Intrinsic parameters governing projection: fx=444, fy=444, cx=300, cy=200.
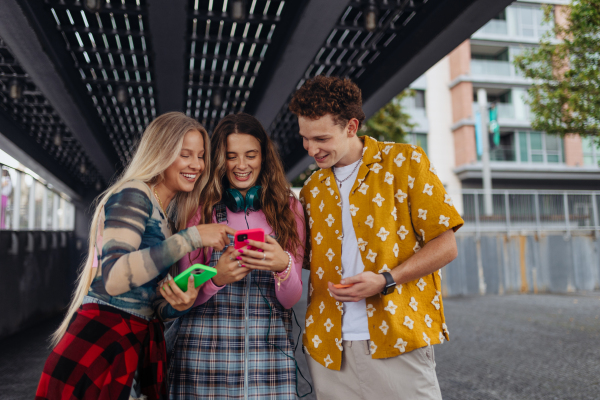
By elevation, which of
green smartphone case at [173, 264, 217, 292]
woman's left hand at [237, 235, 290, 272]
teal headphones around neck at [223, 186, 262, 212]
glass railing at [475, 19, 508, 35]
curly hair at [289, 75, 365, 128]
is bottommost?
green smartphone case at [173, 264, 217, 292]

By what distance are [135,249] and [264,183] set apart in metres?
0.82

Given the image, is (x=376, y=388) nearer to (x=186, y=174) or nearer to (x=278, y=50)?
(x=186, y=174)

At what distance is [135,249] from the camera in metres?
1.79

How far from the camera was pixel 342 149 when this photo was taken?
7.19 feet

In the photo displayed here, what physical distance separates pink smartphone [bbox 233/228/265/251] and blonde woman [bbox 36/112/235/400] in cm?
7

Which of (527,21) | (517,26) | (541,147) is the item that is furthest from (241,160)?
(527,21)

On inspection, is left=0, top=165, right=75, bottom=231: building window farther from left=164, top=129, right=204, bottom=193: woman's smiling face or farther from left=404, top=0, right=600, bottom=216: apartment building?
left=404, top=0, right=600, bottom=216: apartment building

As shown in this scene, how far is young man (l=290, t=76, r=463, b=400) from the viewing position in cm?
191

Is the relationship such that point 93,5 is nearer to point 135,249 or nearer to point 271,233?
point 271,233

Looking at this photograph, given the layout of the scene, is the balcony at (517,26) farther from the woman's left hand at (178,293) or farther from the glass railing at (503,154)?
the woman's left hand at (178,293)

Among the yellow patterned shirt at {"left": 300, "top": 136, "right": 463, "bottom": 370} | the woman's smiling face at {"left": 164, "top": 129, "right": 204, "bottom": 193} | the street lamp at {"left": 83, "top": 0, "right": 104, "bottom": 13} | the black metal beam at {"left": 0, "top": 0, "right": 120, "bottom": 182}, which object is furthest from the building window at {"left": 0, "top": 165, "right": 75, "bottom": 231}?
the yellow patterned shirt at {"left": 300, "top": 136, "right": 463, "bottom": 370}

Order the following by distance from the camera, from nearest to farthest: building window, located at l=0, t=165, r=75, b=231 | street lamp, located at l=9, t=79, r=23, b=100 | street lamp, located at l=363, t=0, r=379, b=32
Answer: street lamp, located at l=363, t=0, r=379, b=32, street lamp, located at l=9, t=79, r=23, b=100, building window, located at l=0, t=165, r=75, b=231

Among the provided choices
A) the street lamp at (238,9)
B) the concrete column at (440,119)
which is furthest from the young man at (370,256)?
the concrete column at (440,119)

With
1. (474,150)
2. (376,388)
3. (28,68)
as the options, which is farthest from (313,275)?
(474,150)
